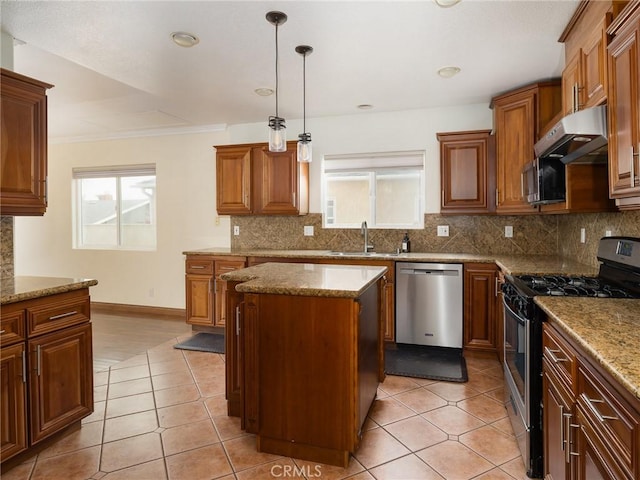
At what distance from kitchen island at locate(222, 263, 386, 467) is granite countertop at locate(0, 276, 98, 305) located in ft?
3.33

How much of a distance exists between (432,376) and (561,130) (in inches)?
83.5

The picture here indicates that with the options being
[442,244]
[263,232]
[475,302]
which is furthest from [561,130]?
[263,232]

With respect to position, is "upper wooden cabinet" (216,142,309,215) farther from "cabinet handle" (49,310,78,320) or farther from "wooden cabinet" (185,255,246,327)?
"cabinet handle" (49,310,78,320)

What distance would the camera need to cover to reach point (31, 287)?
2113mm

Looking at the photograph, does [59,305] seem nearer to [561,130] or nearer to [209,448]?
[209,448]

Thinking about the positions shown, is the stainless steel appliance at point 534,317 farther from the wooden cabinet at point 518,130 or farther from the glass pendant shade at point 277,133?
the glass pendant shade at point 277,133

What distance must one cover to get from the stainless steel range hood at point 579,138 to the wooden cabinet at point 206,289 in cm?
309

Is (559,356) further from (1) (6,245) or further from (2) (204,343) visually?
(2) (204,343)

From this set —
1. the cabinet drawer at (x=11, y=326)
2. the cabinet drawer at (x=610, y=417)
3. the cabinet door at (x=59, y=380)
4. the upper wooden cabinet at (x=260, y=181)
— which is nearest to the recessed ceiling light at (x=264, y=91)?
the upper wooden cabinet at (x=260, y=181)

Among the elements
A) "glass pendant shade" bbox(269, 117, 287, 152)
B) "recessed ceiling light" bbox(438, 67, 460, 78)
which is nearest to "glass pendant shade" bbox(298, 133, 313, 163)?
"glass pendant shade" bbox(269, 117, 287, 152)

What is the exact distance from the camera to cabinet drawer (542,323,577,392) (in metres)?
1.34

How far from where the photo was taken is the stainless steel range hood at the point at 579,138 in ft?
5.76

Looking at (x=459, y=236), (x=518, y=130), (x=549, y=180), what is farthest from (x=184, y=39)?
(x=459, y=236)

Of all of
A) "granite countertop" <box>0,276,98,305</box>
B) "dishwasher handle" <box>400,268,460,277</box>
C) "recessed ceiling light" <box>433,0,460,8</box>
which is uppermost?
"recessed ceiling light" <box>433,0,460,8</box>
